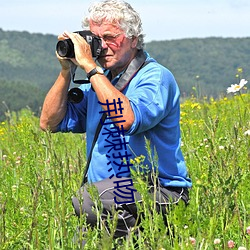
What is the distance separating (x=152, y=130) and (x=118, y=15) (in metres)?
0.59

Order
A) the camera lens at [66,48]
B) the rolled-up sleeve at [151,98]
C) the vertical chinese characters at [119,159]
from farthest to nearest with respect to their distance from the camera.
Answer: the camera lens at [66,48] < the vertical chinese characters at [119,159] < the rolled-up sleeve at [151,98]

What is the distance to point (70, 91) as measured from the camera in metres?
3.81

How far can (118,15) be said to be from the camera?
341cm

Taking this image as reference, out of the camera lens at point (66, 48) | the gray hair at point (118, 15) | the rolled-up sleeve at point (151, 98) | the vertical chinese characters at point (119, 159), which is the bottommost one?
the vertical chinese characters at point (119, 159)

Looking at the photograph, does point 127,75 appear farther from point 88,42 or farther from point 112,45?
point 88,42

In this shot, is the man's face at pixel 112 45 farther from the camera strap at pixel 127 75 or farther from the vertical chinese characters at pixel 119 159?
the vertical chinese characters at pixel 119 159

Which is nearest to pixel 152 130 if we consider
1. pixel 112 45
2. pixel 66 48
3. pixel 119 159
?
pixel 119 159

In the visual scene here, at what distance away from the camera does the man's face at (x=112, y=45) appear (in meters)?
3.40

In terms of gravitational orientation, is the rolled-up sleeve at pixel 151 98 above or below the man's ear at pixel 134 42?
below

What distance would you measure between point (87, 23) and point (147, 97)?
1.93ft

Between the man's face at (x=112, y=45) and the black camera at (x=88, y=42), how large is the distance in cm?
5

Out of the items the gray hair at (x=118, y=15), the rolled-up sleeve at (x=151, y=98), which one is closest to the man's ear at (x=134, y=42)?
the gray hair at (x=118, y=15)

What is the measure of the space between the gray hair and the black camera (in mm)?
101

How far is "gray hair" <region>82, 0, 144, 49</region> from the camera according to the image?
3404 mm
